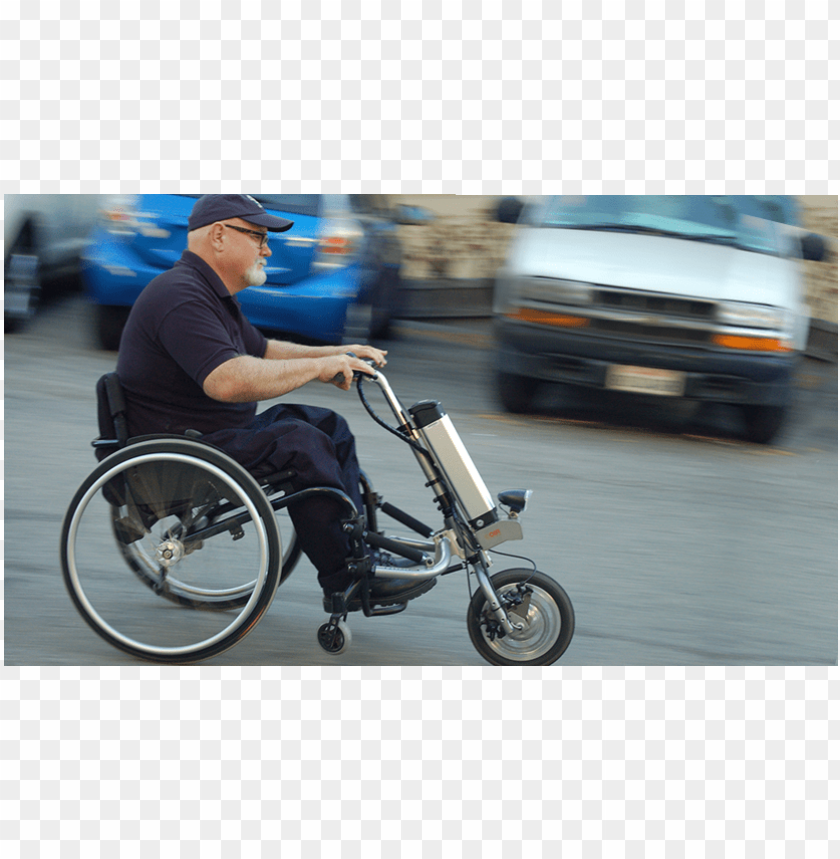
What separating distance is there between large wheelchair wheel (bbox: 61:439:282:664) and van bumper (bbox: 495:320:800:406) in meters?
2.99

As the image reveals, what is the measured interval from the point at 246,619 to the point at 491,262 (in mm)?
6311

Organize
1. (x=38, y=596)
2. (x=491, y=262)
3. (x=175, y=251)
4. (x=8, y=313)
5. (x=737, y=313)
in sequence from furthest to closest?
(x=491, y=262) < (x=8, y=313) < (x=175, y=251) < (x=737, y=313) < (x=38, y=596)

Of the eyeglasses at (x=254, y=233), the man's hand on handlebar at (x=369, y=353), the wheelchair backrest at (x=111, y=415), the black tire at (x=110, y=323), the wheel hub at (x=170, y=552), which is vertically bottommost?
the wheel hub at (x=170, y=552)

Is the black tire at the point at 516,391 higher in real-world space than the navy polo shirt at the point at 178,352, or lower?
lower

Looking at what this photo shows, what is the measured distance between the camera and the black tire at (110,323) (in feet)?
21.8

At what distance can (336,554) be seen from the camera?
3.10 m

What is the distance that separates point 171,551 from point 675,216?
13.0 feet

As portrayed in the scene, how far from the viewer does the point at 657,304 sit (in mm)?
5598

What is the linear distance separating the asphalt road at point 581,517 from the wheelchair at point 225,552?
0.23 m

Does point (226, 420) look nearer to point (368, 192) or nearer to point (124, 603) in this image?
point (124, 603)

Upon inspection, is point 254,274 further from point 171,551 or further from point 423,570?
point 423,570

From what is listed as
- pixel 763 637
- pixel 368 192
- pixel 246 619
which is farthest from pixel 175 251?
pixel 763 637

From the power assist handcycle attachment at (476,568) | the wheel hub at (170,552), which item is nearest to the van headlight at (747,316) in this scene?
the power assist handcycle attachment at (476,568)

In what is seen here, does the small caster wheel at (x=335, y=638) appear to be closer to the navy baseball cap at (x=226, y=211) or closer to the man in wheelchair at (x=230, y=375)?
the man in wheelchair at (x=230, y=375)
